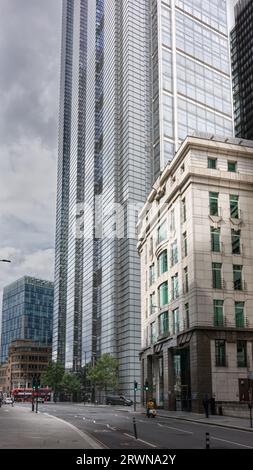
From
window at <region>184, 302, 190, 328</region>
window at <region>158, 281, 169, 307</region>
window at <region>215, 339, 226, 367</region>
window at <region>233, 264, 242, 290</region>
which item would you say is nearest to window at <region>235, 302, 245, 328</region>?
window at <region>233, 264, 242, 290</region>

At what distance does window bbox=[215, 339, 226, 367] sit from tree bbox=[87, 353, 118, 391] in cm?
5846

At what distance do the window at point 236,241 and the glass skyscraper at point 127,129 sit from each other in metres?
63.0

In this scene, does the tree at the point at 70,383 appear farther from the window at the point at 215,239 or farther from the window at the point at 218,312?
the window at the point at 215,239

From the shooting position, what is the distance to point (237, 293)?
59531 mm

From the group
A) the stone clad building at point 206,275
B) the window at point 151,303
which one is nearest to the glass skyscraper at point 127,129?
the window at point 151,303

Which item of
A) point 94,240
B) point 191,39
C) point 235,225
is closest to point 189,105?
point 191,39

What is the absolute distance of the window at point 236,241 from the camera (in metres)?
61.1

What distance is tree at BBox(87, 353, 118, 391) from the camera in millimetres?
111000

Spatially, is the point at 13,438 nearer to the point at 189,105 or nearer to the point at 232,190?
the point at 232,190

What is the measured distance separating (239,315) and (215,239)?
876 centimetres

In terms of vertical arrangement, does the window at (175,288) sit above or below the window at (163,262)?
below

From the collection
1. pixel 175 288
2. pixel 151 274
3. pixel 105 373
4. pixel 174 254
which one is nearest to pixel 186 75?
pixel 105 373

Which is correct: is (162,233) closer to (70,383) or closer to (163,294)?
(163,294)

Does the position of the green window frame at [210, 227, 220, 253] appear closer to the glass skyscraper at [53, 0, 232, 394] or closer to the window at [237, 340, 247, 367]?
the window at [237, 340, 247, 367]
